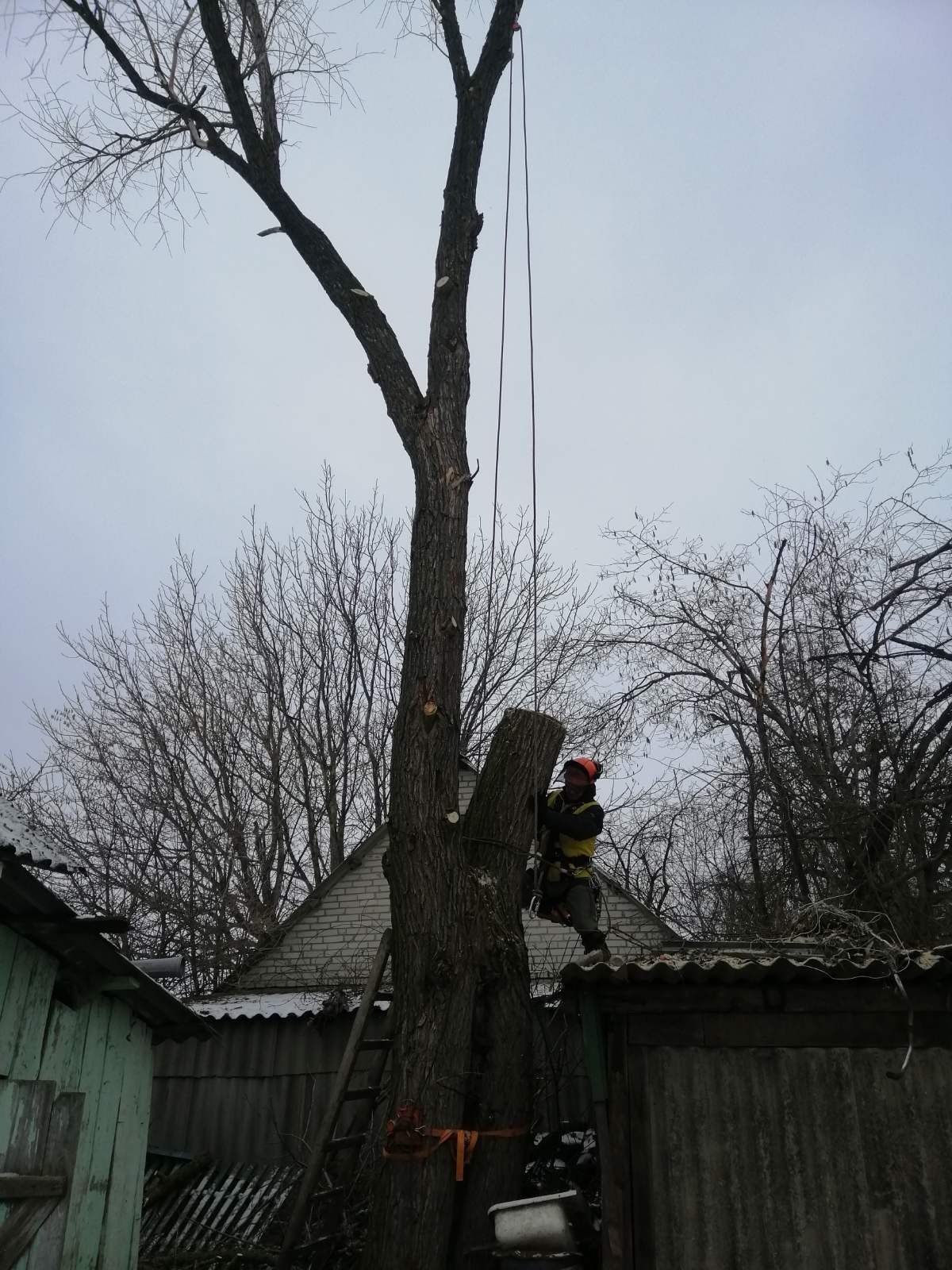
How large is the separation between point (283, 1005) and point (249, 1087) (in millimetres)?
756

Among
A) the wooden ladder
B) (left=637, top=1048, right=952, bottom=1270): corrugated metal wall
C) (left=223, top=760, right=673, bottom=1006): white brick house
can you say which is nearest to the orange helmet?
the wooden ladder

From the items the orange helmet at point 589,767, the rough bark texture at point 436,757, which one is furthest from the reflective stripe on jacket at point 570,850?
the rough bark texture at point 436,757

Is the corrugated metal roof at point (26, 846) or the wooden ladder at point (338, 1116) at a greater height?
the corrugated metal roof at point (26, 846)

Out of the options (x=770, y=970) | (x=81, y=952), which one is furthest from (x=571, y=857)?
(x=81, y=952)

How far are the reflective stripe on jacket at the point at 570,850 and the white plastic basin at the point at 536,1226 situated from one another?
214 cm

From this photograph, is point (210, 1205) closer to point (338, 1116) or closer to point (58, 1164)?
point (338, 1116)

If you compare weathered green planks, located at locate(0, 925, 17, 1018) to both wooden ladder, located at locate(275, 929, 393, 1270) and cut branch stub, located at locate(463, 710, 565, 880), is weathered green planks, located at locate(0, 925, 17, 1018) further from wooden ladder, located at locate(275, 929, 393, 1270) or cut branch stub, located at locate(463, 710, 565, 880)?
cut branch stub, located at locate(463, 710, 565, 880)

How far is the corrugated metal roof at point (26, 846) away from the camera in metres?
4.20

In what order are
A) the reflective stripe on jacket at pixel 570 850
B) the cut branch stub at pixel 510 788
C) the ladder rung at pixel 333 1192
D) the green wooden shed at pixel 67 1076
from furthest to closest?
1. the reflective stripe on jacket at pixel 570 850
2. the cut branch stub at pixel 510 788
3. the ladder rung at pixel 333 1192
4. the green wooden shed at pixel 67 1076

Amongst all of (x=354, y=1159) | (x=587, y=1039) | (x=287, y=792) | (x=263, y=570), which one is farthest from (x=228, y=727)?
(x=587, y=1039)

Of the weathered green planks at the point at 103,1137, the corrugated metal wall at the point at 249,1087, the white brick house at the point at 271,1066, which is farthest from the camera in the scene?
the corrugated metal wall at the point at 249,1087

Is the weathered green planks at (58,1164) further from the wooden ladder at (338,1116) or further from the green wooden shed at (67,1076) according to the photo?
the wooden ladder at (338,1116)

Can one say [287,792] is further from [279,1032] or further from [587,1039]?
[587,1039]

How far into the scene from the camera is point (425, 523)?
21.1 ft
